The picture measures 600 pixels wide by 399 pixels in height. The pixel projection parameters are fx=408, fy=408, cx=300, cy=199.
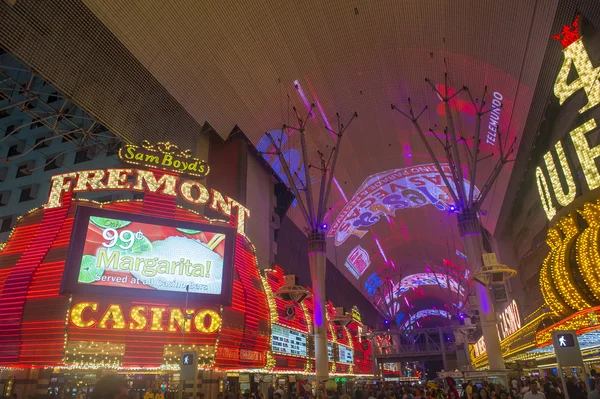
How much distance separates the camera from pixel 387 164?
116ft

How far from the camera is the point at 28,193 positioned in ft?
93.8

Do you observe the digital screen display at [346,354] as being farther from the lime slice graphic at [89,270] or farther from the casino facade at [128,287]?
the lime slice graphic at [89,270]

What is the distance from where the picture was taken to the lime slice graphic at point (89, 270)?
14.5m

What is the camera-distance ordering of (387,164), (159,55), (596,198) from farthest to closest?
1. (387,164)
2. (159,55)
3. (596,198)

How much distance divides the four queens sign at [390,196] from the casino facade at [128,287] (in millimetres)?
19196

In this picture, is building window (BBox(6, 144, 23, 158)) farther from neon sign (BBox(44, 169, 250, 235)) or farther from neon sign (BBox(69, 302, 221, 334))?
neon sign (BBox(69, 302, 221, 334))

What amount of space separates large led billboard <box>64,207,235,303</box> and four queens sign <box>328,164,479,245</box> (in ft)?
67.9

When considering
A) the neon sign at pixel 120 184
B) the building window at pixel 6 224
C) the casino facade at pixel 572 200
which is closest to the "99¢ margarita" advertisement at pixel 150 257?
the neon sign at pixel 120 184

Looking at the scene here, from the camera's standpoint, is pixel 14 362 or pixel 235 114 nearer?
pixel 14 362

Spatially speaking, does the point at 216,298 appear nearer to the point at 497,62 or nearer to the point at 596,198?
the point at 596,198

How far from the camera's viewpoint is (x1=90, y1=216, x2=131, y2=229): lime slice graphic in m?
15.6

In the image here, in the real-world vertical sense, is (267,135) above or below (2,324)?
above

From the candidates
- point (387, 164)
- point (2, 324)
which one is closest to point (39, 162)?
point (2, 324)

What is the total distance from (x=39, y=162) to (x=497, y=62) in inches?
1160
